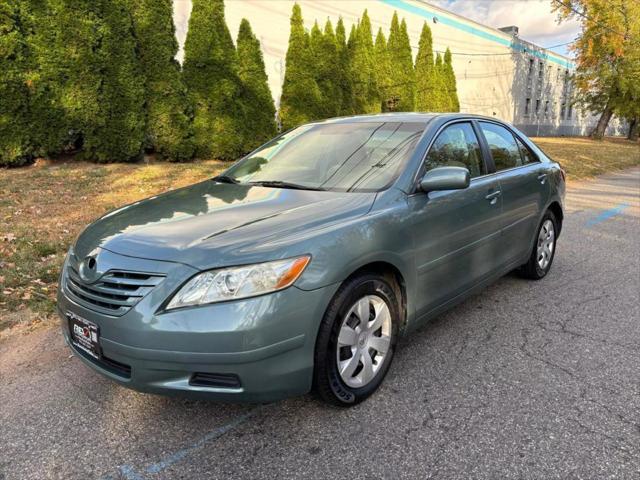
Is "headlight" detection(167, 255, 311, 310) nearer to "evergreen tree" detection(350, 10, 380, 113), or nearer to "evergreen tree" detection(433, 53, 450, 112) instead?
"evergreen tree" detection(350, 10, 380, 113)

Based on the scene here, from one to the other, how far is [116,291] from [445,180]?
192 cm

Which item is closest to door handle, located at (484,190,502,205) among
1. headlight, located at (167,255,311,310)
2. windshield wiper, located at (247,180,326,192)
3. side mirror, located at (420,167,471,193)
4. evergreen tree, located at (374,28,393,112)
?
side mirror, located at (420,167,471,193)

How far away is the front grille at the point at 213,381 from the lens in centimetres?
213

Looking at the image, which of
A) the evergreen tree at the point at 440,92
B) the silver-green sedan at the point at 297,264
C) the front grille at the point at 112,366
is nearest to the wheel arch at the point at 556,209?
the silver-green sedan at the point at 297,264

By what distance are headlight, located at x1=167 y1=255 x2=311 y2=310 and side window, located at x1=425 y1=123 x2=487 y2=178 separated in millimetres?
1449

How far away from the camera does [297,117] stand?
13.6 metres

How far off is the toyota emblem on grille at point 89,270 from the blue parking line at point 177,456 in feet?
2.96

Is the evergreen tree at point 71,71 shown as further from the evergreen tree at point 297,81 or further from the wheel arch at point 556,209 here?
the wheel arch at point 556,209

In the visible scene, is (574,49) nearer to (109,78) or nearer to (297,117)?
(297,117)

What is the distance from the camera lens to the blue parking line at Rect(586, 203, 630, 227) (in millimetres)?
7535

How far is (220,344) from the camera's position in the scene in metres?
2.06

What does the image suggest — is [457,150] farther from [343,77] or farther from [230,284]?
[343,77]

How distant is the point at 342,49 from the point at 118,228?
13.9m

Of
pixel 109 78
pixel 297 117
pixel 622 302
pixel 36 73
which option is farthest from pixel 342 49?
pixel 622 302
